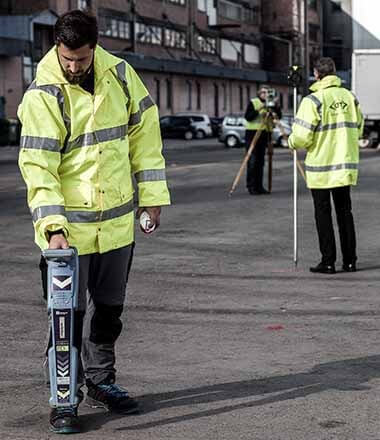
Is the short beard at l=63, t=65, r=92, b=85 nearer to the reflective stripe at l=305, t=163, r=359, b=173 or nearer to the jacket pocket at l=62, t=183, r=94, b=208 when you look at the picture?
the jacket pocket at l=62, t=183, r=94, b=208

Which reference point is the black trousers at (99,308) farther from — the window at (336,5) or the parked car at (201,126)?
the window at (336,5)

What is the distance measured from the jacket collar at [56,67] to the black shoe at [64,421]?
1.61m

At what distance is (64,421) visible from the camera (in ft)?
18.6

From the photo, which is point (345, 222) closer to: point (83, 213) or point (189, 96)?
point (83, 213)

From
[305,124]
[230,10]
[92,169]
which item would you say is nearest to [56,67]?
[92,169]

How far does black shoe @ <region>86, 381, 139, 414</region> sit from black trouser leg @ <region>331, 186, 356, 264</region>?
555cm

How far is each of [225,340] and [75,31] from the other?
320cm

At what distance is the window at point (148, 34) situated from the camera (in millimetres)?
74250

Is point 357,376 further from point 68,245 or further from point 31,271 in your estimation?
point 31,271

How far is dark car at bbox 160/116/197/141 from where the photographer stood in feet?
204

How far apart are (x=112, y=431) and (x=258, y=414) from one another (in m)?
0.81

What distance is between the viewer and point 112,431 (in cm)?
575

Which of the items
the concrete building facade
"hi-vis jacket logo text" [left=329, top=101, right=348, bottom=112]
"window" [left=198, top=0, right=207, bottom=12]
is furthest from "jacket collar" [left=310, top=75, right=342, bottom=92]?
"window" [left=198, top=0, right=207, bottom=12]

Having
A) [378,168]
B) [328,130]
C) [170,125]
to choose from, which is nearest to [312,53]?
[170,125]
